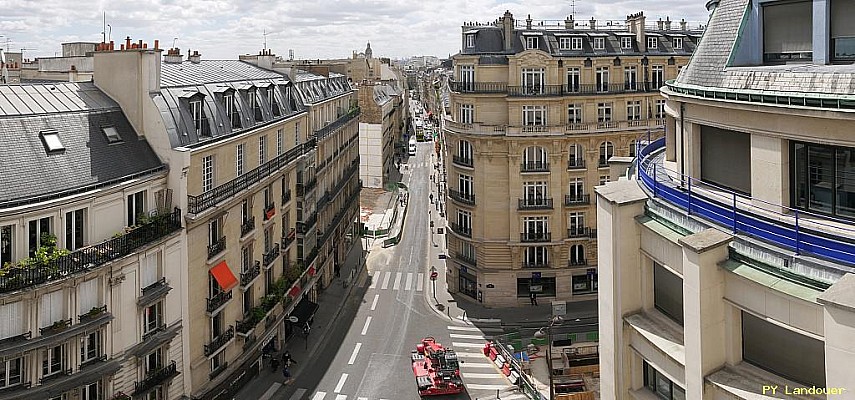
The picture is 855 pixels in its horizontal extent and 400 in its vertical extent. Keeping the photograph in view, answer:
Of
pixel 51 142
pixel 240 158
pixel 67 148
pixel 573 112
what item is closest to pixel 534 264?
pixel 573 112

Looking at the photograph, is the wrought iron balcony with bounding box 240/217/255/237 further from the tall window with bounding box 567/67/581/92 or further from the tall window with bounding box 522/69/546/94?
the tall window with bounding box 567/67/581/92

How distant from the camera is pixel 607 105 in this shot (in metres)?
60.7

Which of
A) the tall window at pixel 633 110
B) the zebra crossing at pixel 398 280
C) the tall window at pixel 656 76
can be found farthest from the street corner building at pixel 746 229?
the zebra crossing at pixel 398 280

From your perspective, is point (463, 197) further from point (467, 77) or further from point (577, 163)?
point (467, 77)

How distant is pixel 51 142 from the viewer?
102 feet

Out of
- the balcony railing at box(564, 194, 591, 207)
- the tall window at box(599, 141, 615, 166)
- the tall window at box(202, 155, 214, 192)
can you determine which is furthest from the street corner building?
the tall window at box(599, 141, 615, 166)

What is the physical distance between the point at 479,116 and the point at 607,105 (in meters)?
10.8

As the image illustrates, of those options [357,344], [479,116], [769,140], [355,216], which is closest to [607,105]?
[479,116]

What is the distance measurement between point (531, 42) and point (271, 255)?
28080mm

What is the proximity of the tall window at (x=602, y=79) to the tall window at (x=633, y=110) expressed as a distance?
2397 millimetres

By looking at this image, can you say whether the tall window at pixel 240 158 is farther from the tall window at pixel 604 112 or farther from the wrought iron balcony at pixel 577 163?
the tall window at pixel 604 112

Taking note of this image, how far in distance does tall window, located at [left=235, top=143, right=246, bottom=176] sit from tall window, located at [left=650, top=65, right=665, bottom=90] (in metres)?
36.1

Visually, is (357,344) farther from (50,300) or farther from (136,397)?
(50,300)

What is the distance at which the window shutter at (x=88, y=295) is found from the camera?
30547 mm
